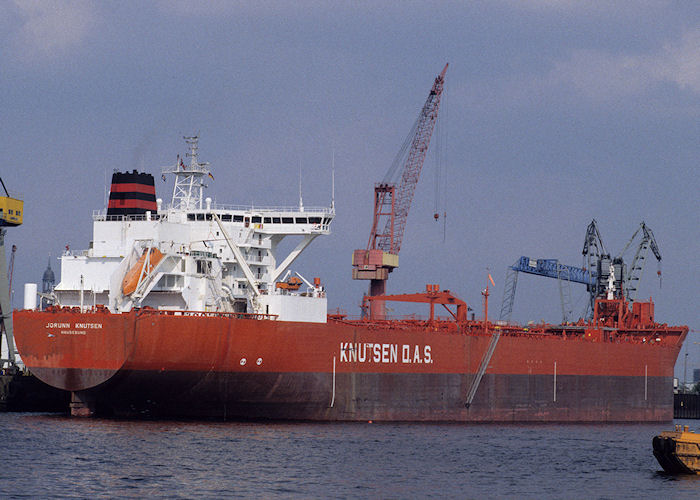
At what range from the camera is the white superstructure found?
121 feet

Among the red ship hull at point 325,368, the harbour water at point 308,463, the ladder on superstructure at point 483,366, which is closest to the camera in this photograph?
the harbour water at point 308,463

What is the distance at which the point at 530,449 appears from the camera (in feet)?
115

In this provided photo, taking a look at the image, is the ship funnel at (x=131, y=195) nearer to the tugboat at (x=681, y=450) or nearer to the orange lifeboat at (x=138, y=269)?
the orange lifeboat at (x=138, y=269)

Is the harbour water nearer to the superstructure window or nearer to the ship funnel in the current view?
the superstructure window

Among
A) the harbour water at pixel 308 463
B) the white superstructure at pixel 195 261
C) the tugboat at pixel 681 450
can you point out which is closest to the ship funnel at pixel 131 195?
the white superstructure at pixel 195 261

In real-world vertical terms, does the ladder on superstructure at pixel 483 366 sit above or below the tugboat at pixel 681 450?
above

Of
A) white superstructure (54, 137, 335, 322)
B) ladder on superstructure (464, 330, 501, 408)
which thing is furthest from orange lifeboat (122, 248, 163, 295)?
ladder on superstructure (464, 330, 501, 408)

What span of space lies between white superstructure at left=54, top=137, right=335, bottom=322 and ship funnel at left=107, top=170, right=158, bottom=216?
370mm

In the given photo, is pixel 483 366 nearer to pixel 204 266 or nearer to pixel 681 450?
pixel 204 266

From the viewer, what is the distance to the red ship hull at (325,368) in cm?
3519

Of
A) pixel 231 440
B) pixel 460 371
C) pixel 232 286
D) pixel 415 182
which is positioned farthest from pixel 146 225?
pixel 415 182

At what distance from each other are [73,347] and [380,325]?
11863mm

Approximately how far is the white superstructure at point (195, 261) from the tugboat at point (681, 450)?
42.1 ft

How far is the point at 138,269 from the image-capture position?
119 ft
